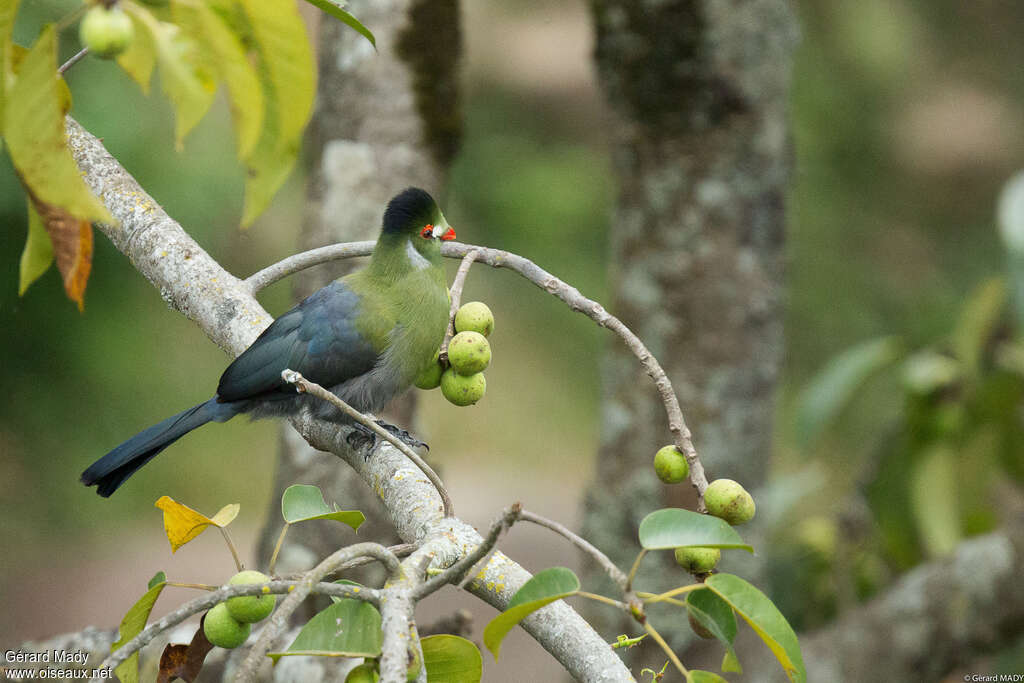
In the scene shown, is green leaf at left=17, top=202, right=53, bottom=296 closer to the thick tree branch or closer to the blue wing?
the thick tree branch

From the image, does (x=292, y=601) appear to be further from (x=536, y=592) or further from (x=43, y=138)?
(x=43, y=138)

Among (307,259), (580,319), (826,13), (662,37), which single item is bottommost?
(307,259)

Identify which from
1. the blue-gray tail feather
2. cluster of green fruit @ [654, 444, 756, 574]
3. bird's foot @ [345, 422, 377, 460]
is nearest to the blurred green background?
the blue-gray tail feather

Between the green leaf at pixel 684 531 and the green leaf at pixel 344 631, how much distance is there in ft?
0.80

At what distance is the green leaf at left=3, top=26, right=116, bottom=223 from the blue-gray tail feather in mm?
1070

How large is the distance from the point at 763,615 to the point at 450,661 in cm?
29

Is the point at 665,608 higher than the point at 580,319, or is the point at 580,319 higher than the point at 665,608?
the point at 580,319

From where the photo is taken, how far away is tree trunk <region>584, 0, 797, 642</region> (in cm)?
248

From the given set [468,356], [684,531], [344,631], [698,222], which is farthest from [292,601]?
[698,222]

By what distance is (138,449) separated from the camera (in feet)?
5.44

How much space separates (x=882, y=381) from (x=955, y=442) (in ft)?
4.96

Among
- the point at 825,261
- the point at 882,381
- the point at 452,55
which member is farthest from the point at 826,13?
the point at 452,55

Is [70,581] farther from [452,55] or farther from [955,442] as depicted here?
[955,442]

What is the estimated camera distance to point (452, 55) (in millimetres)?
2441
